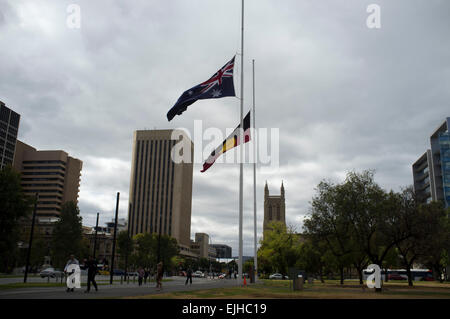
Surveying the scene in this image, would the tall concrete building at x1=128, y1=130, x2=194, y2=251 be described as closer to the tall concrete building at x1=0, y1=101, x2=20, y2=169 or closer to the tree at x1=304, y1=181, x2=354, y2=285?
the tall concrete building at x1=0, y1=101, x2=20, y2=169

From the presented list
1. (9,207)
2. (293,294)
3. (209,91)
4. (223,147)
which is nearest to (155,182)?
(9,207)

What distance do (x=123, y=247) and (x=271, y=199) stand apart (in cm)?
10437

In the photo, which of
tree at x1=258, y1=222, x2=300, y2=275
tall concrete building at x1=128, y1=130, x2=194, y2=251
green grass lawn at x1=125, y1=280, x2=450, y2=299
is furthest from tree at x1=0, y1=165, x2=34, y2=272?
tall concrete building at x1=128, y1=130, x2=194, y2=251

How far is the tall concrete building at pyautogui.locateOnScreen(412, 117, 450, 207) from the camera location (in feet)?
348

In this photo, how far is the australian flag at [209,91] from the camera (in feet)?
88.8

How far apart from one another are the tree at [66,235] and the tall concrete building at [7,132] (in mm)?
117937

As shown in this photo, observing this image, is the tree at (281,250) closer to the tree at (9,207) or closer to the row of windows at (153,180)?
the tree at (9,207)

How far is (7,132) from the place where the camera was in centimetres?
16275

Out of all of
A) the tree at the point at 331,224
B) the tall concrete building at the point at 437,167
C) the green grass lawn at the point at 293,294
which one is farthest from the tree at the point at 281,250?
the tall concrete building at the point at 437,167

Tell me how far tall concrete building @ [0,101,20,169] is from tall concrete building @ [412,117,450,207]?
15114cm

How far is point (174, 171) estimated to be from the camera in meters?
181
